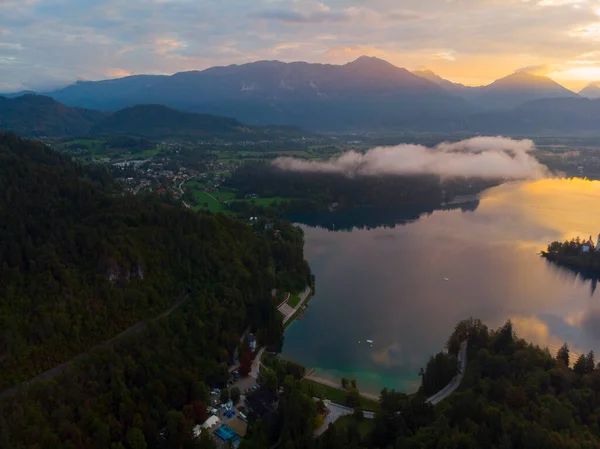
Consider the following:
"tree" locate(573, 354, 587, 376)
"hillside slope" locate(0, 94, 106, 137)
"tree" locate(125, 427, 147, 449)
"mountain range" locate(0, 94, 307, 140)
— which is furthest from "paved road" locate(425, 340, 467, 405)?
"hillside slope" locate(0, 94, 106, 137)

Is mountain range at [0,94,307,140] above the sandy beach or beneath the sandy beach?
A: above

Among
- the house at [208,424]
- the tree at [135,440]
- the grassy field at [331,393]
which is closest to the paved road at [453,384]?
the grassy field at [331,393]

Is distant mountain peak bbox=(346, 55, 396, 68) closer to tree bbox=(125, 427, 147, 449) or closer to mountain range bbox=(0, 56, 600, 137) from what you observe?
mountain range bbox=(0, 56, 600, 137)

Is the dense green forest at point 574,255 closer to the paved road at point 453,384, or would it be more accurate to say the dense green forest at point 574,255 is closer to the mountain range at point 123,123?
the paved road at point 453,384

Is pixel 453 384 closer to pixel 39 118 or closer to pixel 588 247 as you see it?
pixel 588 247

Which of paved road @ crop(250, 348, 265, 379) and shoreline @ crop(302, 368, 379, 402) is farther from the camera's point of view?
paved road @ crop(250, 348, 265, 379)

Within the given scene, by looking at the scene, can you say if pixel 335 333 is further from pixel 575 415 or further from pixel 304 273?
pixel 575 415

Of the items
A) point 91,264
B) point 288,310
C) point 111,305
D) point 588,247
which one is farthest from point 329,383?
point 588,247

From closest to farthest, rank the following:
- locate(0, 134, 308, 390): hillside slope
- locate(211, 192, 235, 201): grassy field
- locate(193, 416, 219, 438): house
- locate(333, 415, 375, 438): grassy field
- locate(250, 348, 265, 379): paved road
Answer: locate(193, 416, 219, 438): house
locate(333, 415, 375, 438): grassy field
locate(0, 134, 308, 390): hillside slope
locate(250, 348, 265, 379): paved road
locate(211, 192, 235, 201): grassy field
